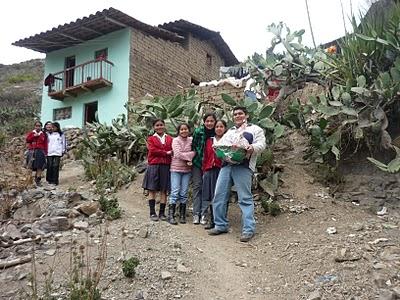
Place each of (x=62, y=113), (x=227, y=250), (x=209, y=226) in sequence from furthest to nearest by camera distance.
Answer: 1. (x=62, y=113)
2. (x=209, y=226)
3. (x=227, y=250)

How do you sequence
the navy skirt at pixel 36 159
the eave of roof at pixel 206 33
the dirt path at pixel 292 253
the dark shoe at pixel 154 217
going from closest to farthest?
the dirt path at pixel 292 253 → the dark shoe at pixel 154 217 → the navy skirt at pixel 36 159 → the eave of roof at pixel 206 33

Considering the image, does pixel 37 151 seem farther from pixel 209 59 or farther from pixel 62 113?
pixel 209 59

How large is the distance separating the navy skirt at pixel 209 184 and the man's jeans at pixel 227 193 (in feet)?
0.84

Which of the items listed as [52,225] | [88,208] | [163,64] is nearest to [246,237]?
[88,208]

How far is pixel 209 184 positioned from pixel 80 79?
49.0ft

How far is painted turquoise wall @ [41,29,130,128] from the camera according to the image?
1802 cm

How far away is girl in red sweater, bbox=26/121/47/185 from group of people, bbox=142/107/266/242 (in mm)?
3268

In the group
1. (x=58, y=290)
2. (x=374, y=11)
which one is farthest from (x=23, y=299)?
(x=374, y=11)

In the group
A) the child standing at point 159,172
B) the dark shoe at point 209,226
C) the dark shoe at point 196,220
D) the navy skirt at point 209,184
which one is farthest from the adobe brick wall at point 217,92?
the dark shoe at point 209,226

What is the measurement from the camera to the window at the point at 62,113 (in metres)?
19.9

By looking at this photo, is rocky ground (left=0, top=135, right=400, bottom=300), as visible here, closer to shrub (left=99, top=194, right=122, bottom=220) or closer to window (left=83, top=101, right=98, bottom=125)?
shrub (left=99, top=194, right=122, bottom=220)

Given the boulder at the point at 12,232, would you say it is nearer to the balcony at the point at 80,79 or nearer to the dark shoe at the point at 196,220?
the dark shoe at the point at 196,220

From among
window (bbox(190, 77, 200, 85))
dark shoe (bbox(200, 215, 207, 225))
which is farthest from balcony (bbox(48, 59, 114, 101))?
dark shoe (bbox(200, 215, 207, 225))

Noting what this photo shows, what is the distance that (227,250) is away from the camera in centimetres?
476
